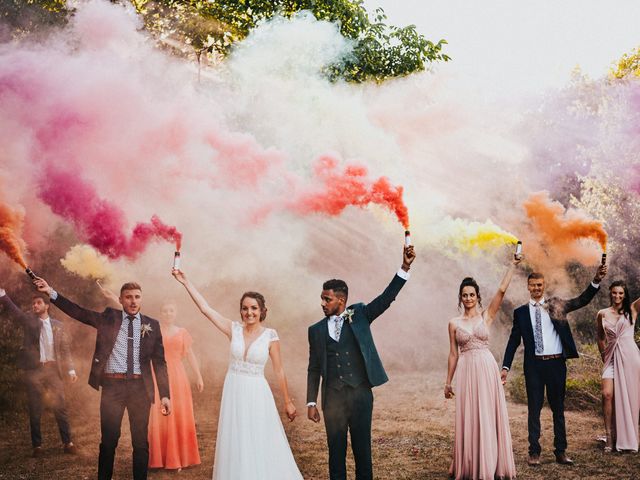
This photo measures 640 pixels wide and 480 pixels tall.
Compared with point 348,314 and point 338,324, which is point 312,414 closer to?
point 338,324

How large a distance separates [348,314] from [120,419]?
2257 millimetres

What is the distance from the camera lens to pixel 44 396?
8422 mm

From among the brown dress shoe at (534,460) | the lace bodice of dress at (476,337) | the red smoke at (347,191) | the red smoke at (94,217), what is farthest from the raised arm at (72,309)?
the brown dress shoe at (534,460)

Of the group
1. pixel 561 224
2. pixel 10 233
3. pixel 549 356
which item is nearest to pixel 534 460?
pixel 549 356

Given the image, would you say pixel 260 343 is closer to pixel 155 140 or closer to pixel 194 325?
pixel 155 140

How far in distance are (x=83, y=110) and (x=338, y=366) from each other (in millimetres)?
4912

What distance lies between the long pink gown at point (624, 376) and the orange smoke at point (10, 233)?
648 cm

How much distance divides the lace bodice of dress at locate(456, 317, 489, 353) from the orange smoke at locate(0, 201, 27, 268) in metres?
4.25

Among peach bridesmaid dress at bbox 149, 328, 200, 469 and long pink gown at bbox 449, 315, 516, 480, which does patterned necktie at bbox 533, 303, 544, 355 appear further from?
peach bridesmaid dress at bbox 149, 328, 200, 469

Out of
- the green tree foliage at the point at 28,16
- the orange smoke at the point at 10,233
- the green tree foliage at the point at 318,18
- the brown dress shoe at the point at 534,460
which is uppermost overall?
the green tree foliage at the point at 318,18

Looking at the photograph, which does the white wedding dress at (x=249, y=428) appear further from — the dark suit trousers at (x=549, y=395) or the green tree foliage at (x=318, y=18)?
the green tree foliage at (x=318, y=18)

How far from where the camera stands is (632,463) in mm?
7438

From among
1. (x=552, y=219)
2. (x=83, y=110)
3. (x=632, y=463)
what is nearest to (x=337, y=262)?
(x=552, y=219)

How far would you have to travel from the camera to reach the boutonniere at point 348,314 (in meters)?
6.03
